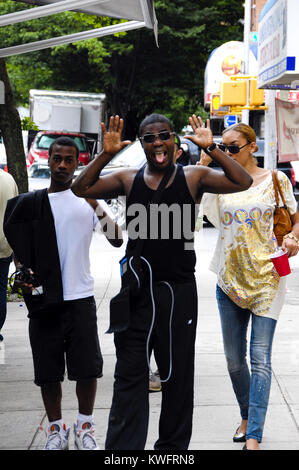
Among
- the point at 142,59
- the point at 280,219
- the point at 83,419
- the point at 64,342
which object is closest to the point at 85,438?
the point at 83,419

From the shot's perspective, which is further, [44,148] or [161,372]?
[44,148]

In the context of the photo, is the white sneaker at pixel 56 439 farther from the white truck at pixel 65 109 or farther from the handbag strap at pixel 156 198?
the white truck at pixel 65 109

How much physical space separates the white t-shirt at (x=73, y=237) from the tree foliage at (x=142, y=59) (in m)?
25.6

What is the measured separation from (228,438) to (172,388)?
1.12m

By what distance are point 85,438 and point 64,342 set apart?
1.74 ft

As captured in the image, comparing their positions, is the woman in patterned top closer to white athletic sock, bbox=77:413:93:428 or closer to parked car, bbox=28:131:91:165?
white athletic sock, bbox=77:413:93:428

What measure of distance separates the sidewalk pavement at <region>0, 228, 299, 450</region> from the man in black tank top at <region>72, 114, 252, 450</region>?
0.88 meters

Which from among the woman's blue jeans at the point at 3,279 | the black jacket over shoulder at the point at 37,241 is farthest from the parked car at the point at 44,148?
the black jacket over shoulder at the point at 37,241

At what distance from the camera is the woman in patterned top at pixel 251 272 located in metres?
4.65

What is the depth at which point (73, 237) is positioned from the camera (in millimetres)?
4594

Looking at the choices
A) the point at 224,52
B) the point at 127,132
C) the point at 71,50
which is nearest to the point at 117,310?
the point at 224,52

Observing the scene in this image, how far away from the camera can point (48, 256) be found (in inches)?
179

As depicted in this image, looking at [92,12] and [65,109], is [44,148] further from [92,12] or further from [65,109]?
[92,12]
